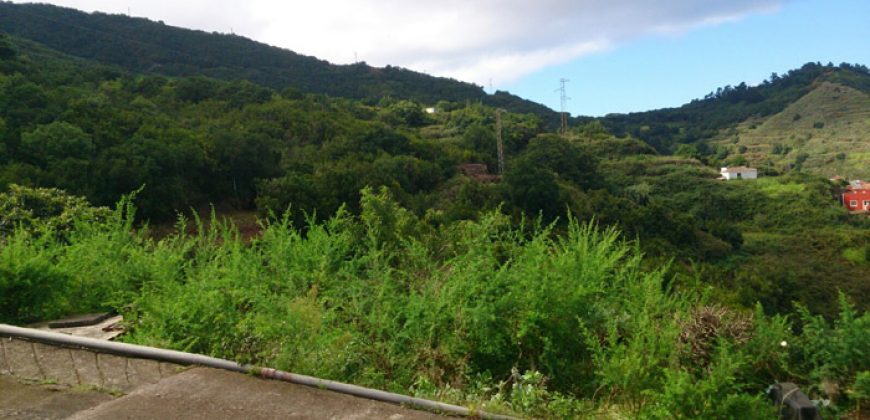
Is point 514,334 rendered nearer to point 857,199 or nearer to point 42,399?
point 42,399

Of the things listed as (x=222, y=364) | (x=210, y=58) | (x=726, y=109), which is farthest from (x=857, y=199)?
(x=210, y=58)

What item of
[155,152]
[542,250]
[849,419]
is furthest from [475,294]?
[155,152]

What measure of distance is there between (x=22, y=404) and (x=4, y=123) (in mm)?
28202

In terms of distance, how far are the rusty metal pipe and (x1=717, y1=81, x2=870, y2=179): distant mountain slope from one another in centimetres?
7511

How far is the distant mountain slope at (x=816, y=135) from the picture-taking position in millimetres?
72006

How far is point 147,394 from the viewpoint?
2803mm

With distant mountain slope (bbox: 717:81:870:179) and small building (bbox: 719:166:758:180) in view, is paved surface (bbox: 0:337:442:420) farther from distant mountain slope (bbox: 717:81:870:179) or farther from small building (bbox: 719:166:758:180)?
distant mountain slope (bbox: 717:81:870:179)

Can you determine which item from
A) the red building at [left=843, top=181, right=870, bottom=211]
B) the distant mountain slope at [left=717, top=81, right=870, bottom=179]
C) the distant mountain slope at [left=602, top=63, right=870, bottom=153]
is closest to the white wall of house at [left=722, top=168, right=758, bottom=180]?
the red building at [left=843, top=181, right=870, bottom=211]

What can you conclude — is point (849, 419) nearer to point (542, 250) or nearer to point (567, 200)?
point (542, 250)

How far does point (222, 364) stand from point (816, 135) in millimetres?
95554

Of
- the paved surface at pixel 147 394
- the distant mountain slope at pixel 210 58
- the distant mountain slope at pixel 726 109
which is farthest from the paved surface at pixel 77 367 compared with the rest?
the distant mountain slope at pixel 726 109

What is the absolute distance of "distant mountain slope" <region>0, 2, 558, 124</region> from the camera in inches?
2923

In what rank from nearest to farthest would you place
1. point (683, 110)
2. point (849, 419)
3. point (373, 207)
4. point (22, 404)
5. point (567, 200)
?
point (22, 404), point (849, 419), point (373, 207), point (567, 200), point (683, 110)

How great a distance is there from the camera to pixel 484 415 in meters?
2.59
